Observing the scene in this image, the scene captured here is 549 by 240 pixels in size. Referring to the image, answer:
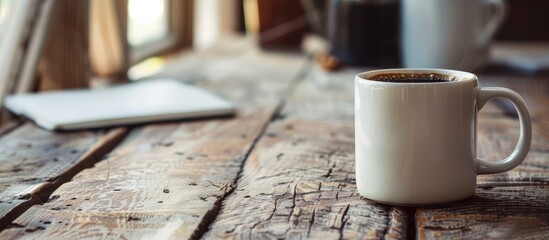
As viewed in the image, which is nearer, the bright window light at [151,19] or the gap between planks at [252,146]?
the gap between planks at [252,146]

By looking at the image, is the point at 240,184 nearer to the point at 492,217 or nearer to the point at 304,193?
the point at 304,193

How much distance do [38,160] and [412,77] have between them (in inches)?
15.1

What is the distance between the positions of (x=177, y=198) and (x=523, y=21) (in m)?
1.48

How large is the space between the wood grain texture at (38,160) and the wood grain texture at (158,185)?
2 cm

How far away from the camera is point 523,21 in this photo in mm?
1935

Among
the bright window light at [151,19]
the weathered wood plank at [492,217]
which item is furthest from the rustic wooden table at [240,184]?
the bright window light at [151,19]

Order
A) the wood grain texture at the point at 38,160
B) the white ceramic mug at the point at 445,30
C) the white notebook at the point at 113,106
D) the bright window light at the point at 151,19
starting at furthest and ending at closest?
the bright window light at the point at 151,19, the white ceramic mug at the point at 445,30, the white notebook at the point at 113,106, the wood grain texture at the point at 38,160

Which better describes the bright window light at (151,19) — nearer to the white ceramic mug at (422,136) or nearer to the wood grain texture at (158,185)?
the wood grain texture at (158,185)

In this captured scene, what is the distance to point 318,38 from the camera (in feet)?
6.21

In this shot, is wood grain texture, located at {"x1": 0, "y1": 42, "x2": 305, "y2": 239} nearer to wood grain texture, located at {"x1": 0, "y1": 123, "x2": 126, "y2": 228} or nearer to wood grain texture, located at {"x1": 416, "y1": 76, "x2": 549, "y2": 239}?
wood grain texture, located at {"x1": 0, "y1": 123, "x2": 126, "y2": 228}

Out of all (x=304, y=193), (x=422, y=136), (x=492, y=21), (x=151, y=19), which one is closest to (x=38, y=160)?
(x=304, y=193)

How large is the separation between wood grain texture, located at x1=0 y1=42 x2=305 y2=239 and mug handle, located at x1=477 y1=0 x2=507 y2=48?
1.21ft

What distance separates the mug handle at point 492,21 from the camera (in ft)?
4.27

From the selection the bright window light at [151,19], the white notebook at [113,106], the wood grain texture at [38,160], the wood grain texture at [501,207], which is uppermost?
the bright window light at [151,19]
